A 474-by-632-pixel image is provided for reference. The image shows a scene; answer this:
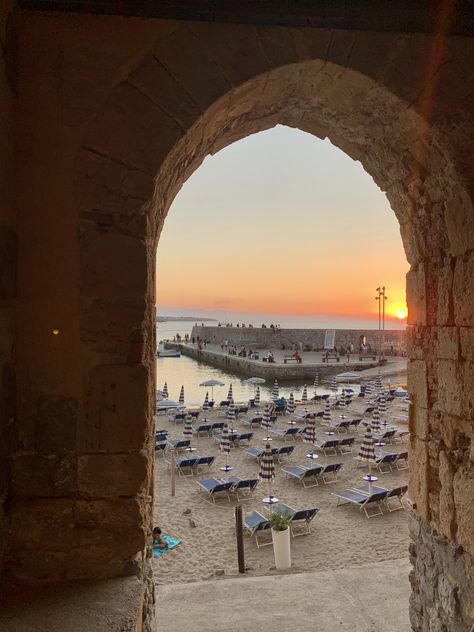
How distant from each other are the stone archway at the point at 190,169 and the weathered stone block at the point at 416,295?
181 mm

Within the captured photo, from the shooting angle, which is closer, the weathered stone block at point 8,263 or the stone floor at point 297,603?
the weathered stone block at point 8,263

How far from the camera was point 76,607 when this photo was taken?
80.4 inches

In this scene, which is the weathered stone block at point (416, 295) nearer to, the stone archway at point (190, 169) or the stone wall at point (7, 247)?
the stone archway at point (190, 169)

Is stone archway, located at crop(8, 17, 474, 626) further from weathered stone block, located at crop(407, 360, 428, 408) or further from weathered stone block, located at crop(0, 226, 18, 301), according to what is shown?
weathered stone block, located at crop(0, 226, 18, 301)

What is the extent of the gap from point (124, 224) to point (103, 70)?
747 mm

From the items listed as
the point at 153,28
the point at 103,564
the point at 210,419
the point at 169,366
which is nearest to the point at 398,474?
the point at 210,419

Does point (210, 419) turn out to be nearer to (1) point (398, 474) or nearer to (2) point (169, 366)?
(1) point (398, 474)

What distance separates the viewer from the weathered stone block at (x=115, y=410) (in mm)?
2279

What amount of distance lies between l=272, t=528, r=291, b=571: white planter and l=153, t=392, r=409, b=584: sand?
156mm

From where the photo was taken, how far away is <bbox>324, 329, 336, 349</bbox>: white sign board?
46.1 m

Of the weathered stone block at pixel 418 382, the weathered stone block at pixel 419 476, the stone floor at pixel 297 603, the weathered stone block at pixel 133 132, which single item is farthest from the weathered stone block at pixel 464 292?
the stone floor at pixel 297 603

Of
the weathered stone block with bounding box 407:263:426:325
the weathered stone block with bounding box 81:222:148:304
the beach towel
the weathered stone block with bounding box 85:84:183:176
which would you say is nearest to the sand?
the beach towel

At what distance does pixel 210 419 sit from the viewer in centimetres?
1892

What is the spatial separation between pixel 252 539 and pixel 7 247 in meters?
7.74
